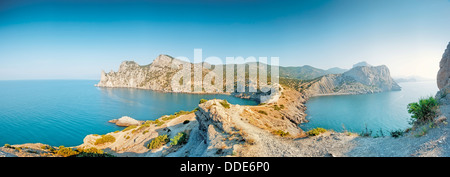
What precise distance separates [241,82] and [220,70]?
5421 centimetres

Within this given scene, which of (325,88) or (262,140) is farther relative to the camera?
(325,88)

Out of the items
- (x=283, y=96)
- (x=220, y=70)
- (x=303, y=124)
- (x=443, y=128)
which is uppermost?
(x=220, y=70)

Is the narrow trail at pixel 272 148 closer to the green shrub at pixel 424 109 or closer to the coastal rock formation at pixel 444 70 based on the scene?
the green shrub at pixel 424 109

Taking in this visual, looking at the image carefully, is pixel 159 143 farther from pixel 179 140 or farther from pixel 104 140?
pixel 104 140

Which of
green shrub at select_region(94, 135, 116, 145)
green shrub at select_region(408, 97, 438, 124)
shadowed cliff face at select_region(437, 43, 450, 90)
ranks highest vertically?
shadowed cliff face at select_region(437, 43, 450, 90)

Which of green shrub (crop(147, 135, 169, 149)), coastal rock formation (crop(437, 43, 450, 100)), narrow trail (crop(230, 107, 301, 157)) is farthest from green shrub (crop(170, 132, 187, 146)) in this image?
coastal rock formation (crop(437, 43, 450, 100))

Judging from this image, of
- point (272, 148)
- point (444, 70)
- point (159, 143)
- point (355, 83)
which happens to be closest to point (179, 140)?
point (159, 143)

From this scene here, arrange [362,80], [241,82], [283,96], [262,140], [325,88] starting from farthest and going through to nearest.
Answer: [362,80] → [241,82] → [325,88] → [283,96] → [262,140]

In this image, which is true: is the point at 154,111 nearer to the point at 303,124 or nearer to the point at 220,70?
the point at 303,124

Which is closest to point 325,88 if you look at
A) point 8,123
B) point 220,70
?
point 220,70

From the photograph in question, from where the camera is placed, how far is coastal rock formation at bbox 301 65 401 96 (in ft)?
442

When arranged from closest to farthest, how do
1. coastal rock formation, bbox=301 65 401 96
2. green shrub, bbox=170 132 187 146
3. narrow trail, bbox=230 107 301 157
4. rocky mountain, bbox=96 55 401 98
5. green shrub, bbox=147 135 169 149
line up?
1. narrow trail, bbox=230 107 301 157
2. green shrub, bbox=170 132 187 146
3. green shrub, bbox=147 135 169 149
4. coastal rock formation, bbox=301 65 401 96
5. rocky mountain, bbox=96 55 401 98

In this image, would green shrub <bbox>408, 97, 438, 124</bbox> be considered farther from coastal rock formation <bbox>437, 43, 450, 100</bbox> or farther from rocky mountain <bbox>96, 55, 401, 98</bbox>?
rocky mountain <bbox>96, 55, 401, 98</bbox>
